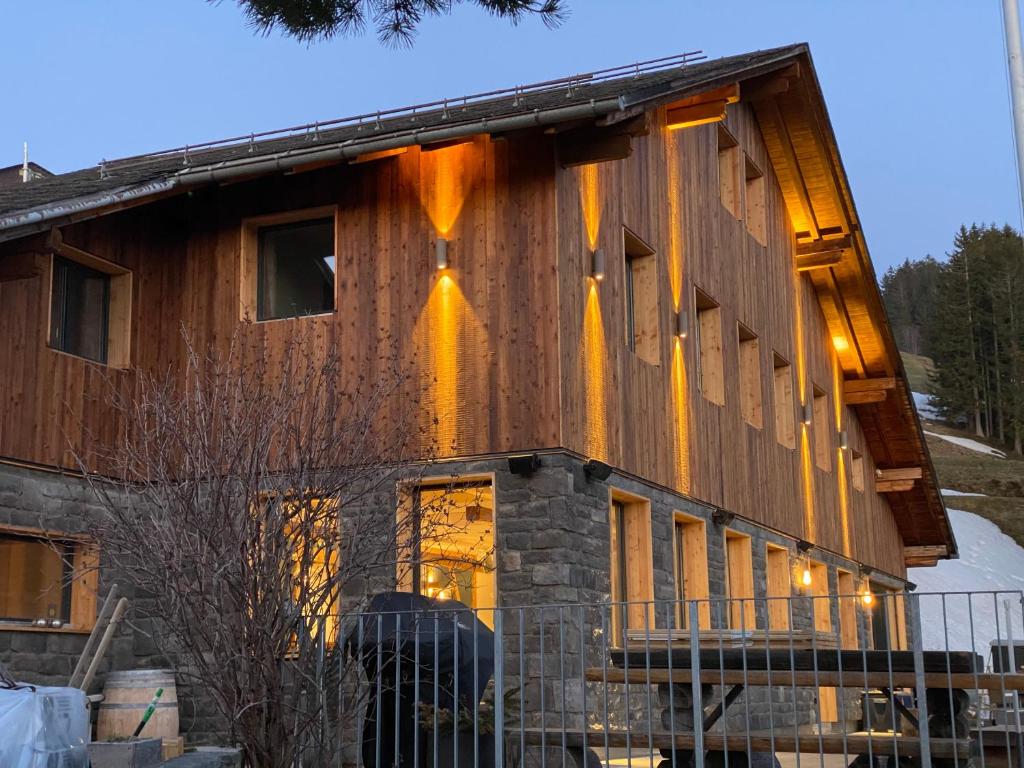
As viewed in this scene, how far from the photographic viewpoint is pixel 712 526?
15.7 m

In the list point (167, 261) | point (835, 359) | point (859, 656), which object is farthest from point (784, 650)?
point (835, 359)

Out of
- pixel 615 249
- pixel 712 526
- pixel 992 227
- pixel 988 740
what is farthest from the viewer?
pixel 992 227

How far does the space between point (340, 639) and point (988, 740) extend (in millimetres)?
4273

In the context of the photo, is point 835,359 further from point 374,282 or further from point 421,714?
point 421,714

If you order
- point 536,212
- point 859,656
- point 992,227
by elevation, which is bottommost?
point 859,656

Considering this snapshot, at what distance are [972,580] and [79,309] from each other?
38426 millimetres

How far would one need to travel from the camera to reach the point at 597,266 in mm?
13078

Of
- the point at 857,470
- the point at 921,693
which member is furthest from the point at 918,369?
the point at 921,693

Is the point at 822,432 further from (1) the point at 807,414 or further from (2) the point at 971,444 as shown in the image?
(2) the point at 971,444

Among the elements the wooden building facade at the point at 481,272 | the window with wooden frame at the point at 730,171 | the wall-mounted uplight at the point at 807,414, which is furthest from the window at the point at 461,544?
the wall-mounted uplight at the point at 807,414

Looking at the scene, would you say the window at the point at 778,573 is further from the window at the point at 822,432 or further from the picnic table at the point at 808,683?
the picnic table at the point at 808,683

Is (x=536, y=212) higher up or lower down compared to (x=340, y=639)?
higher up

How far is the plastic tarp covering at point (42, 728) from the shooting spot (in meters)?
7.66

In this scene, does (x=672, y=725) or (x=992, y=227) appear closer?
(x=672, y=725)
